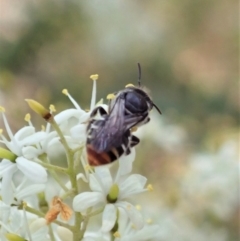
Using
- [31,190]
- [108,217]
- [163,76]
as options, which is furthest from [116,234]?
[163,76]

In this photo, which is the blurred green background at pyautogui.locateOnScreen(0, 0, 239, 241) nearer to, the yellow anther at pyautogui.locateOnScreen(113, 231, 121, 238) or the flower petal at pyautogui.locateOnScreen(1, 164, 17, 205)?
the yellow anther at pyautogui.locateOnScreen(113, 231, 121, 238)

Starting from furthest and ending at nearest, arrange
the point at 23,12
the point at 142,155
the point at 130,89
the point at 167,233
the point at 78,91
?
1. the point at 23,12
2. the point at 78,91
3. the point at 142,155
4. the point at 167,233
5. the point at 130,89

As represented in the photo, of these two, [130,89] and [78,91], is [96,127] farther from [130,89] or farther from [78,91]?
[78,91]

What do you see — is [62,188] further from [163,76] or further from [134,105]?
[163,76]

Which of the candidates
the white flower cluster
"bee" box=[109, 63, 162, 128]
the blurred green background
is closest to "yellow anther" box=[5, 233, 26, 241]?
the white flower cluster

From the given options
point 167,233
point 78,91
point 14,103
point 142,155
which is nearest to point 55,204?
point 167,233
